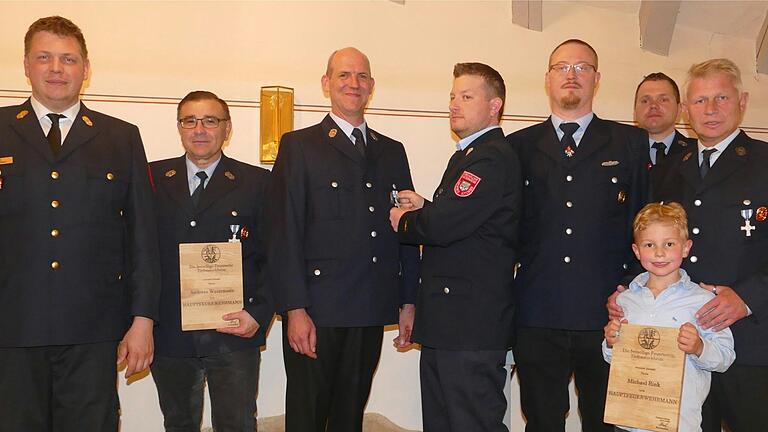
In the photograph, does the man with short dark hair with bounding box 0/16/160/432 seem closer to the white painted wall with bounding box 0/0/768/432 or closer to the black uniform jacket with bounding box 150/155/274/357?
the black uniform jacket with bounding box 150/155/274/357

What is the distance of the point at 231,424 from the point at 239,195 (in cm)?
103

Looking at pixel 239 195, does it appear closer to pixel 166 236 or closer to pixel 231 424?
pixel 166 236

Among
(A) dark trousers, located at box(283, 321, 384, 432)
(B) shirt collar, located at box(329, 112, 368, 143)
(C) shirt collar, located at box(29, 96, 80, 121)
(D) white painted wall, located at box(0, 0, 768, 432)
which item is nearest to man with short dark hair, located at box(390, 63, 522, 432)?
(A) dark trousers, located at box(283, 321, 384, 432)

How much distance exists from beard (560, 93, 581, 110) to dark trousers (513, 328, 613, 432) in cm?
98

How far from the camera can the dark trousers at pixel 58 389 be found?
259cm

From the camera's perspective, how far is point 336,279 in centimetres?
324

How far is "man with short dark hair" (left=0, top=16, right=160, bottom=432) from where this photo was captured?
8.60 feet

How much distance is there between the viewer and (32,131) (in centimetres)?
272

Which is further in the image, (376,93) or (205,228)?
(376,93)

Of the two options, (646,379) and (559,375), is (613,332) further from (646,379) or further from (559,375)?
(559,375)

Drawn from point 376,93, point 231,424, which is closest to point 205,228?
point 231,424

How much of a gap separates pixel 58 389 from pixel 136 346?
0.30 m

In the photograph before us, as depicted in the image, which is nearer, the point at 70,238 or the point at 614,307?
the point at 70,238

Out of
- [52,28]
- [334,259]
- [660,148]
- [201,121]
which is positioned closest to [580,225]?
[334,259]
